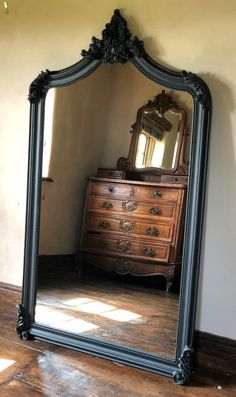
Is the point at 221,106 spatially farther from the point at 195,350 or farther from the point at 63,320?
the point at 63,320

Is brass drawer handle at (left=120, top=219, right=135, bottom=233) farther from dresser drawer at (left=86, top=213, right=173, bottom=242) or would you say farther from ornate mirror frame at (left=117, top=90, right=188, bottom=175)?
ornate mirror frame at (left=117, top=90, right=188, bottom=175)

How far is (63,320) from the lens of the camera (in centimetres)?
220

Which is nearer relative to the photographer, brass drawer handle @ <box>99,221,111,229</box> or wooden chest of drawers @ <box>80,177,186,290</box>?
wooden chest of drawers @ <box>80,177,186,290</box>

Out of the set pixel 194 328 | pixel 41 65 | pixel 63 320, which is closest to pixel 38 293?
pixel 63 320

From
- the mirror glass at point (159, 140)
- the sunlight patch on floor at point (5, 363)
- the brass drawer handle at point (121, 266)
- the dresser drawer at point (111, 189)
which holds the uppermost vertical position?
the mirror glass at point (159, 140)

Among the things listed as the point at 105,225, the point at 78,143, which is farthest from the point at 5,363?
the point at 78,143

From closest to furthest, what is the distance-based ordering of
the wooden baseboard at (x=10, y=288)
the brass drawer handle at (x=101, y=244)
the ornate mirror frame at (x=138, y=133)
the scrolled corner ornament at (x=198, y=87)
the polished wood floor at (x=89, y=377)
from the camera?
the polished wood floor at (x=89, y=377) < the scrolled corner ornament at (x=198, y=87) < the ornate mirror frame at (x=138, y=133) < the brass drawer handle at (x=101, y=244) < the wooden baseboard at (x=10, y=288)

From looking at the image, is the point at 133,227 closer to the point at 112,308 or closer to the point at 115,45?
the point at 112,308

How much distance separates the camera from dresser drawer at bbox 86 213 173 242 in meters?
2.03

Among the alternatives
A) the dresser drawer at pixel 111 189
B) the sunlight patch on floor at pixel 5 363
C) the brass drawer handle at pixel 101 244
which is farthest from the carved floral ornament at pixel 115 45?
the sunlight patch on floor at pixel 5 363

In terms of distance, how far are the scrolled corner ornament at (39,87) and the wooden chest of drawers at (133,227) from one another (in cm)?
57

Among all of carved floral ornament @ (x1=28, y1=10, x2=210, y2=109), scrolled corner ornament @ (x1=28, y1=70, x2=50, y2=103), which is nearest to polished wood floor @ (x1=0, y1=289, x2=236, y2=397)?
scrolled corner ornament @ (x1=28, y1=70, x2=50, y2=103)

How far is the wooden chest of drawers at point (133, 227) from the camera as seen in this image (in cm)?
200

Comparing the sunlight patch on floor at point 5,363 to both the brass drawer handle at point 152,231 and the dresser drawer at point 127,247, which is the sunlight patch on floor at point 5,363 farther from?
the brass drawer handle at point 152,231
